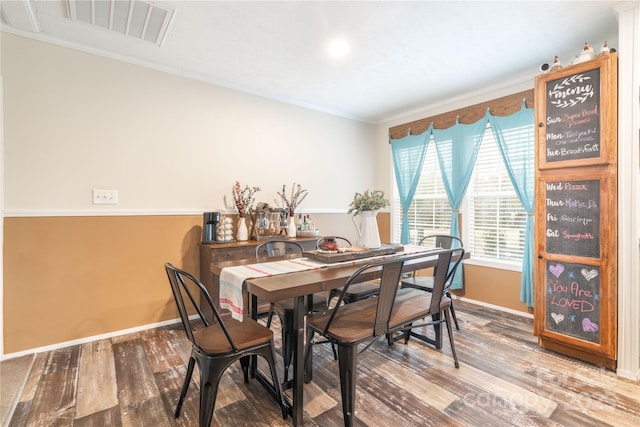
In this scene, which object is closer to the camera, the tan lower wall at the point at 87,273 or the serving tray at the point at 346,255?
the serving tray at the point at 346,255

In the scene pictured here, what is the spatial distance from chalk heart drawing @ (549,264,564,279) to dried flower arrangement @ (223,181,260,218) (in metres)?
2.86

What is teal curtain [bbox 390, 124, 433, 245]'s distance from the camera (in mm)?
4121

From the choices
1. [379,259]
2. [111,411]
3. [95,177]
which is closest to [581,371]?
[379,259]

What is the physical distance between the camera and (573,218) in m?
2.26

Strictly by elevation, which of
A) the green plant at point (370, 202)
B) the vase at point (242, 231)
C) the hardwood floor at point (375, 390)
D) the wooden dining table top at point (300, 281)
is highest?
the green plant at point (370, 202)

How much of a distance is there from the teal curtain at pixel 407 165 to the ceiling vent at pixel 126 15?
3.15 metres

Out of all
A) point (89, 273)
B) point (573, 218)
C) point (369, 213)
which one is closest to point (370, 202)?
point (369, 213)

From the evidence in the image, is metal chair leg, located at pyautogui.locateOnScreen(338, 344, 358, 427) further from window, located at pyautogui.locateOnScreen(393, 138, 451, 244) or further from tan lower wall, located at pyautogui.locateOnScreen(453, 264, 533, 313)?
window, located at pyautogui.locateOnScreen(393, 138, 451, 244)

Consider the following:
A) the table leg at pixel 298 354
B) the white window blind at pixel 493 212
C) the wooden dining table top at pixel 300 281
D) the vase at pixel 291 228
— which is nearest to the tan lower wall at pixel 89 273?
the white window blind at pixel 493 212

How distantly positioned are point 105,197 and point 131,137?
60 centimetres

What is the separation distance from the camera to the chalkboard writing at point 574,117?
2160mm

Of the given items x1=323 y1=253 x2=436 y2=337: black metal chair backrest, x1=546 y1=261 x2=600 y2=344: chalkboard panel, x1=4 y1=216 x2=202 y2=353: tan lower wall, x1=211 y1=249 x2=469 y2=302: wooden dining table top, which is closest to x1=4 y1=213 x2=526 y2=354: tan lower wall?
x1=4 y1=216 x2=202 y2=353: tan lower wall

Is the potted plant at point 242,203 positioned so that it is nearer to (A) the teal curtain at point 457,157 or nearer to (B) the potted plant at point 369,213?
(B) the potted plant at point 369,213

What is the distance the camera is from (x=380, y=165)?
4.80m
